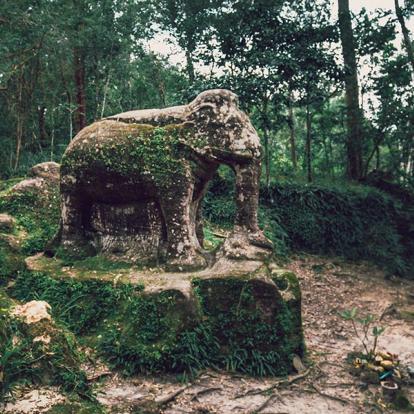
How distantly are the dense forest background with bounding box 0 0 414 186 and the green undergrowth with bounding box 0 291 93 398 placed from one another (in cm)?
753

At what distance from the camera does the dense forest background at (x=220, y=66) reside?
1023 cm

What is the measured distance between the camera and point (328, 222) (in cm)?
1148

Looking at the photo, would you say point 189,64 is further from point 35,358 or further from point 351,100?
point 35,358

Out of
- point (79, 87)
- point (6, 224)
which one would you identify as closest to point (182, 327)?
point (6, 224)

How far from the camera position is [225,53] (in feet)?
34.4

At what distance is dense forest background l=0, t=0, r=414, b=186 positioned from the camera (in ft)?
33.6

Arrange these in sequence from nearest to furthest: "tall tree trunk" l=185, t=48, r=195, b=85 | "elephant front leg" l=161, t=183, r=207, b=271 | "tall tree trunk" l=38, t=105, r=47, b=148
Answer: "elephant front leg" l=161, t=183, r=207, b=271
"tall tree trunk" l=185, t=48, r=195, b=85
"tall tree trunk" l=38, t=105, r=47, b=148

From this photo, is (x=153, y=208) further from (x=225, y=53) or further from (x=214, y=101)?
(x=225, y=53)

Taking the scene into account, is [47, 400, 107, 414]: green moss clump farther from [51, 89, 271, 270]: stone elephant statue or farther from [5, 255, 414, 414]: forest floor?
[51, 89, 271, 270]: stone elephant statue

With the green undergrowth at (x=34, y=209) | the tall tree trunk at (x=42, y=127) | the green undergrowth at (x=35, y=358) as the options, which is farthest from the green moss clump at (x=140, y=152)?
the tall tree trunk at (x=42, y=127)

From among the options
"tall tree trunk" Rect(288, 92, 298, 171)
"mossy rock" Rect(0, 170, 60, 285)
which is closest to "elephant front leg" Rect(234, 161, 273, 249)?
"mossy rock" Rect(0, 170, 60, 285)

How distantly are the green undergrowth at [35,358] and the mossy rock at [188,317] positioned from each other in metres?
1.19

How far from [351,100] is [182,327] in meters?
11.3

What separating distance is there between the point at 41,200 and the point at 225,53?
5.85 metres
